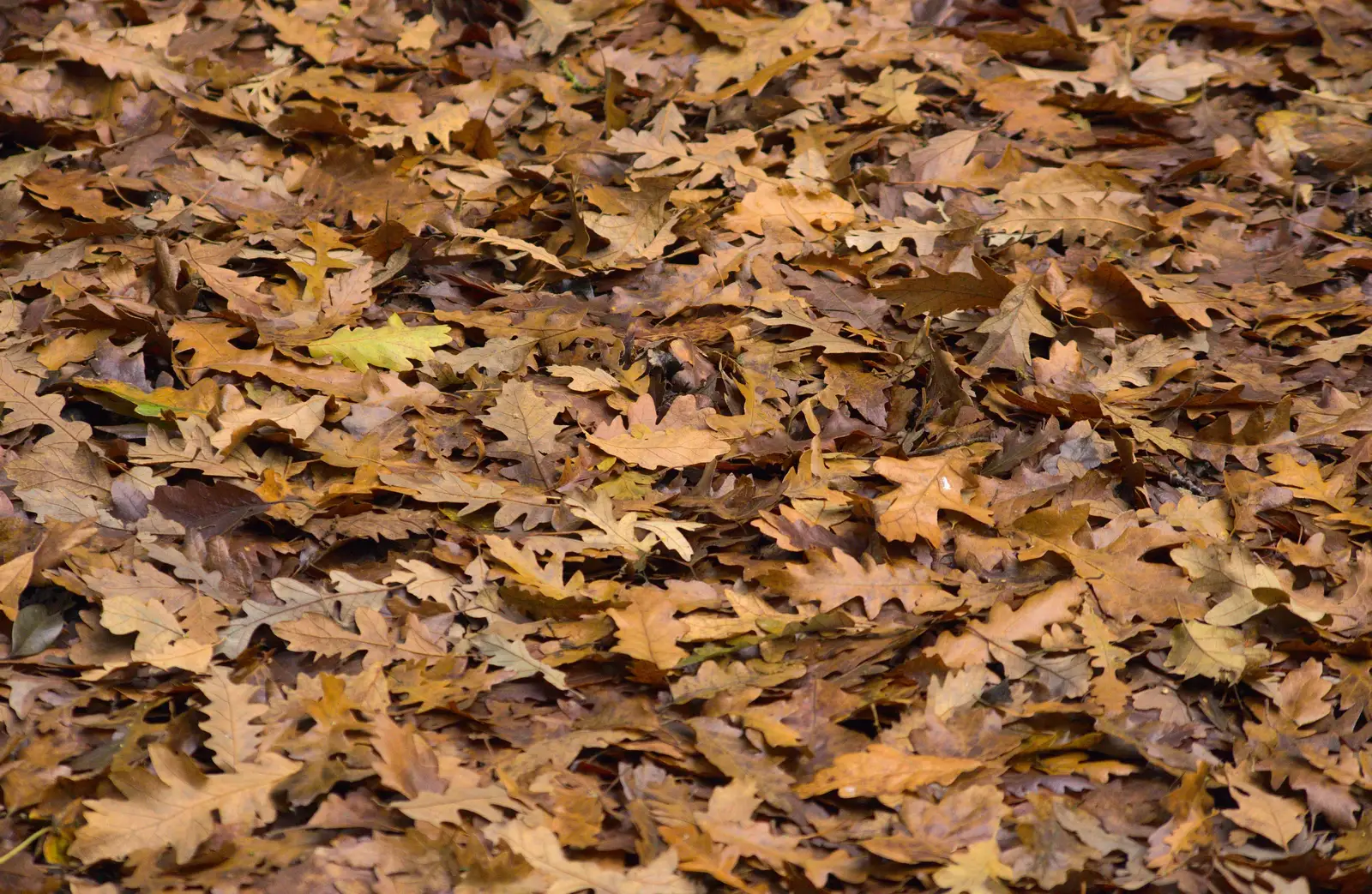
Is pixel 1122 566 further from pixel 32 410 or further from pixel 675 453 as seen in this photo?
pixel 32 410

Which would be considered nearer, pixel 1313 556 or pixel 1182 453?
pixel 1313 556

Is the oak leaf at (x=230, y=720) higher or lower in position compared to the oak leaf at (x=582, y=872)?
higher

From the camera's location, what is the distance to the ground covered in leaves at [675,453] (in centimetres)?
200

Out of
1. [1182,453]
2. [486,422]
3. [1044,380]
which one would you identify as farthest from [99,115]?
[1182,453]

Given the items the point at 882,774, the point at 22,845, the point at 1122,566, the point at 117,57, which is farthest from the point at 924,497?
the point at 117,57

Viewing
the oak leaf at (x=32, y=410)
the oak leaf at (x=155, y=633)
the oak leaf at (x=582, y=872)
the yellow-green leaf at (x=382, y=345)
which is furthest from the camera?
the yellow-green leaf at (x=382, y=345)

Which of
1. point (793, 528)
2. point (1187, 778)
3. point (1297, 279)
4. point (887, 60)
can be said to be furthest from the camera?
point (887, 60)

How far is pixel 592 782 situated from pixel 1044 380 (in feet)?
5.22

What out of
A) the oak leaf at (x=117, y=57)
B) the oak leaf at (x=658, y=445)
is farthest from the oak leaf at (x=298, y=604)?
the oak leaf at (x=117, y=57)

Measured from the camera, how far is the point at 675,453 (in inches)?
105

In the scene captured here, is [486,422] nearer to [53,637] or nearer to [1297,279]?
[53,637]

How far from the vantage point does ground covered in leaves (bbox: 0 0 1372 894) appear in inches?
78.9

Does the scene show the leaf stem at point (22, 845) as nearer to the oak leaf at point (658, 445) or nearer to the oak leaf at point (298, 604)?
the oak leaf at point (298, 604)

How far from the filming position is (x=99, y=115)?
3654 millimetres
